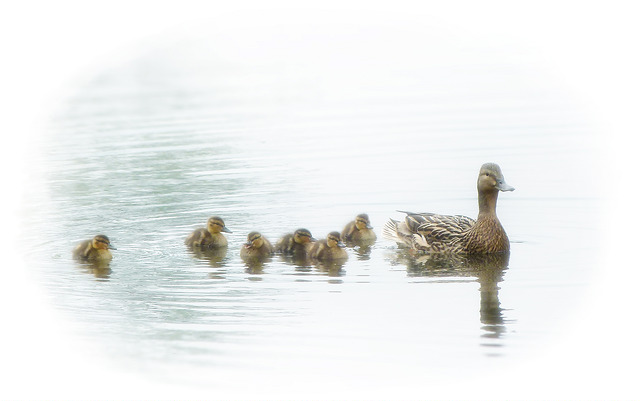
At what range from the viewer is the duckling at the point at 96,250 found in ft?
29.1

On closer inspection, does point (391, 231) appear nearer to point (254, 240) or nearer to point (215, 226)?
point (254, 240)

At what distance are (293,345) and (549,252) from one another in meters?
2.83

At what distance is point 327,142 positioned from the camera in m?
13.3

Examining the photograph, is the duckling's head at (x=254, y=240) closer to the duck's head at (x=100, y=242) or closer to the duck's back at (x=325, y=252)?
the duck's back at (x=325, y=252)

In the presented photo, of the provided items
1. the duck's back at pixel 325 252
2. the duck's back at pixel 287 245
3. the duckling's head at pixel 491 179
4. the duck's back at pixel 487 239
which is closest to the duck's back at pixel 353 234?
the duck's back at pixel 287 245

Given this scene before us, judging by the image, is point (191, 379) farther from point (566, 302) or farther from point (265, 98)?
point (265, 98)

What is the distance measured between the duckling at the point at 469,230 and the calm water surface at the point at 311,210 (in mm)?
183

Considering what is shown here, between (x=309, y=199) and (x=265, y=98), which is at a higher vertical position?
(x=265, y=98)

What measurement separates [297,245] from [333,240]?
0.45m

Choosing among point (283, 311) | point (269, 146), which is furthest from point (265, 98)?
point (283, 311)

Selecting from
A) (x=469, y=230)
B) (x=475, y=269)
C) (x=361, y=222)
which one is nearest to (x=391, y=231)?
(x=361, y=222)

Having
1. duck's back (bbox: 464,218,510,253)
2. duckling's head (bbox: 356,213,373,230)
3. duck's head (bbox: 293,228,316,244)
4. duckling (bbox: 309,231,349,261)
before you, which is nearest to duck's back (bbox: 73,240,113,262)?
duck's head (bbox: 293,228,316,244)

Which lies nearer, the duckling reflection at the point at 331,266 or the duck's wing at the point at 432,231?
the duckling reflection at the point at 331,266

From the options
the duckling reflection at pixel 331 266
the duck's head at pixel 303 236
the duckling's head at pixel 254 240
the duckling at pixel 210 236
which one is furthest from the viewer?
the duckling at pixel 210 236
